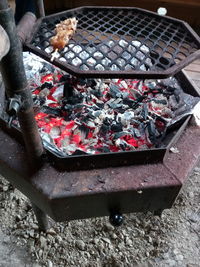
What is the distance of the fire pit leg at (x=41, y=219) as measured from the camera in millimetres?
1283

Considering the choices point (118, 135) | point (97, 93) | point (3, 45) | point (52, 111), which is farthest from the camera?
point (97, 93)

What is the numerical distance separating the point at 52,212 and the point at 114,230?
21.6 inches

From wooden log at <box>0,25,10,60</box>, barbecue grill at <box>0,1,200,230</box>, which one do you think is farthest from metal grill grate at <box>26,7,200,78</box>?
wooden log at <box>0,25,10,60</box>

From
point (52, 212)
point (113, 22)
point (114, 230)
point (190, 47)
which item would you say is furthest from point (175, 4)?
point (52, 212)

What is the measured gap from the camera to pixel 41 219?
133 cm

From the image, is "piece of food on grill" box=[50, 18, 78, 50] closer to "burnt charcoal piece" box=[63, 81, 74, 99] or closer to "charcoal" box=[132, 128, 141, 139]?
"burnt charcoal piece" box=[63, 81, 74, 99]

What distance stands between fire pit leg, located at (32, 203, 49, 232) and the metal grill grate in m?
0.71

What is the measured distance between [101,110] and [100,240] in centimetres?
69

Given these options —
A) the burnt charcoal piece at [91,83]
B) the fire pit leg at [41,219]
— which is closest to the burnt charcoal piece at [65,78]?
the burnt charcoal piece at [91,83]

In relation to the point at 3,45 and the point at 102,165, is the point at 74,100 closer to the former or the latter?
the point at 102,165

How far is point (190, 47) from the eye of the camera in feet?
3.68

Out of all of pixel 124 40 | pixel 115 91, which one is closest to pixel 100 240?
pixel 115 91

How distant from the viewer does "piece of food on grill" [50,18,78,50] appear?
108 centimetres

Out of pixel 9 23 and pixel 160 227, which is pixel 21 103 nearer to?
pixel 9 23
